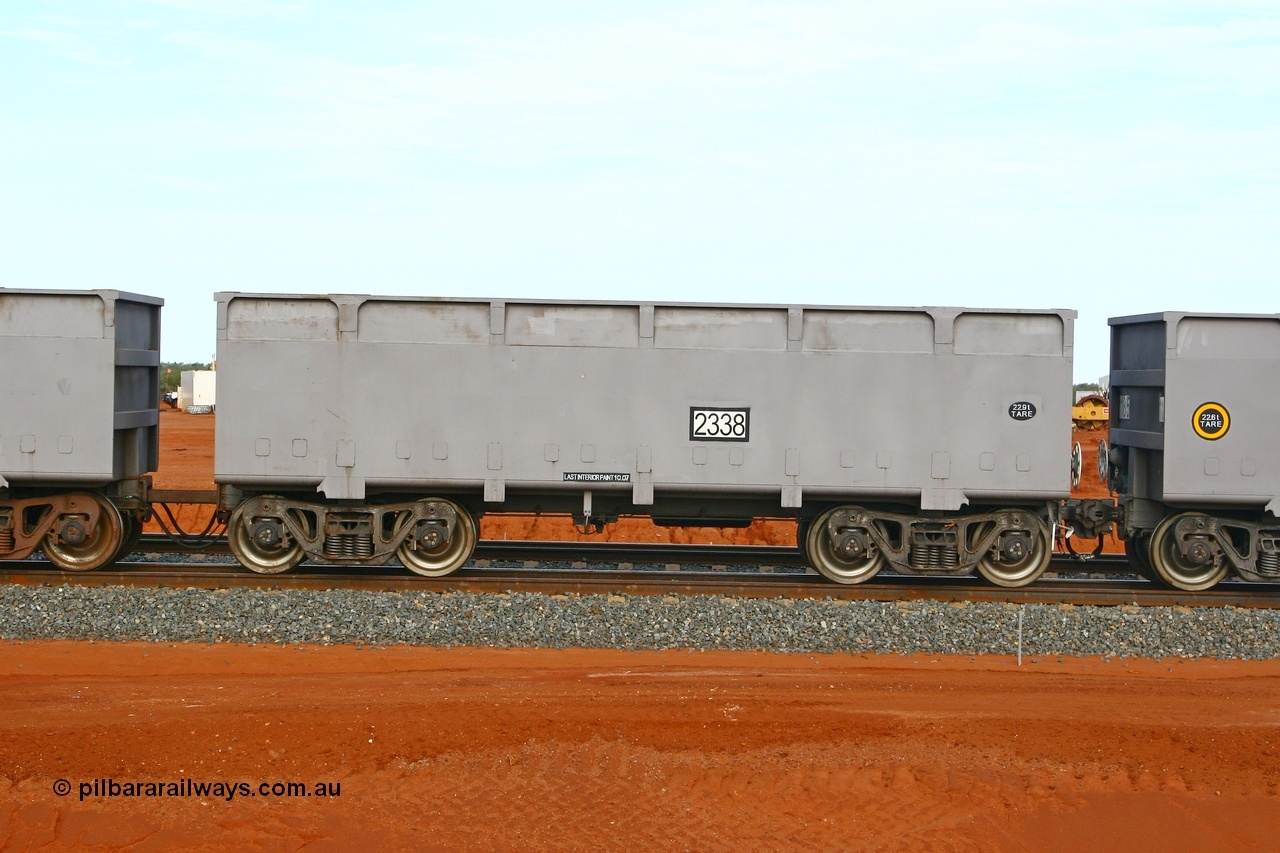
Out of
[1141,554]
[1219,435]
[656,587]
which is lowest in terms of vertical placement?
[656,587]

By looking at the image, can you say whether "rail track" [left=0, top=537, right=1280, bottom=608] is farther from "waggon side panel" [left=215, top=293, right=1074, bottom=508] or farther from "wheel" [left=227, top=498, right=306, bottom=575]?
"waggon side panel" [left=215, top=293, right=1074, bottom=508]

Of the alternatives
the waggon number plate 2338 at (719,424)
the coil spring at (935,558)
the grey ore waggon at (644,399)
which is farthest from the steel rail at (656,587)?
the waggon number plate 2338 at (719,424)

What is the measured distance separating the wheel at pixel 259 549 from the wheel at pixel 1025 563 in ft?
24.8

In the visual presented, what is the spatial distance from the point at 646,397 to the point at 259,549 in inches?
182

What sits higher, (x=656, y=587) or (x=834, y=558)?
(x=834, y=558)

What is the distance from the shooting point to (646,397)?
1145 centimetres

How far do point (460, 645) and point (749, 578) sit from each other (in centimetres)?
372

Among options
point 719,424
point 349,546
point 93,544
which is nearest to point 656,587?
point 719,424

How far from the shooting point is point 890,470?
11.5 meters

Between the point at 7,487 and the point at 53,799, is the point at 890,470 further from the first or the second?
the point at 7,487

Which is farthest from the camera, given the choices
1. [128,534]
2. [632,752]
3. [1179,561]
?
[128,534]

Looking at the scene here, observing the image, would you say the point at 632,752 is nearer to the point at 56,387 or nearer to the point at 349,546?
the point at 349,546

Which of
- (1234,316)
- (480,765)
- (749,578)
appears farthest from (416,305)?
(1234,316)

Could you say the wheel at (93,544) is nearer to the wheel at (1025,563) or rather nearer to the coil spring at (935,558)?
the coil spring at (935,558)
